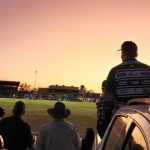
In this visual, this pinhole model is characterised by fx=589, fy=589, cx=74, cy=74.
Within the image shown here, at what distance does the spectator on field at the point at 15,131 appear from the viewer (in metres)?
10.5

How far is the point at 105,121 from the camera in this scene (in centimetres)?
699

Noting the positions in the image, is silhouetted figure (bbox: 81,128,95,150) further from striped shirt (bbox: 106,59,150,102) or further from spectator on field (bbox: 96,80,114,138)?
striped shirt (bbox: 106,59,150,102)

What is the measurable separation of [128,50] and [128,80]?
0.45 m

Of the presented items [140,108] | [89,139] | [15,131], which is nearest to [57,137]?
[89,139]

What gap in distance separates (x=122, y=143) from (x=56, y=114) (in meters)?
4.93

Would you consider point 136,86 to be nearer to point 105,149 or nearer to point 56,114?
point 105,149

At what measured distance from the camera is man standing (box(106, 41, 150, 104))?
267 inches

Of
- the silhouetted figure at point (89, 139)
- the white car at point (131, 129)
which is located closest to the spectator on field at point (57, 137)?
the silhouetted figure at point (89, 139)

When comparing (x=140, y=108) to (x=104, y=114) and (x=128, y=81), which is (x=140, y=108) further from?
(x=104, y=114)

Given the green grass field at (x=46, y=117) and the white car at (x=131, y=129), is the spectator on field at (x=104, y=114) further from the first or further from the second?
the green grass field at (x=46, y=117)

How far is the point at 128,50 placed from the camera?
708cm

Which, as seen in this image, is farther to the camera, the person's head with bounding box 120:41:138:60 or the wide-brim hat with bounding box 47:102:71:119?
the wide-brim hat with bounding box 47:102:71:119

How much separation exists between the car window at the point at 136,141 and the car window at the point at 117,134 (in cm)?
16

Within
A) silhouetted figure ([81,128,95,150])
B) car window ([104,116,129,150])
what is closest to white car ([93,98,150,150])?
car window ([104,116,129,150])
